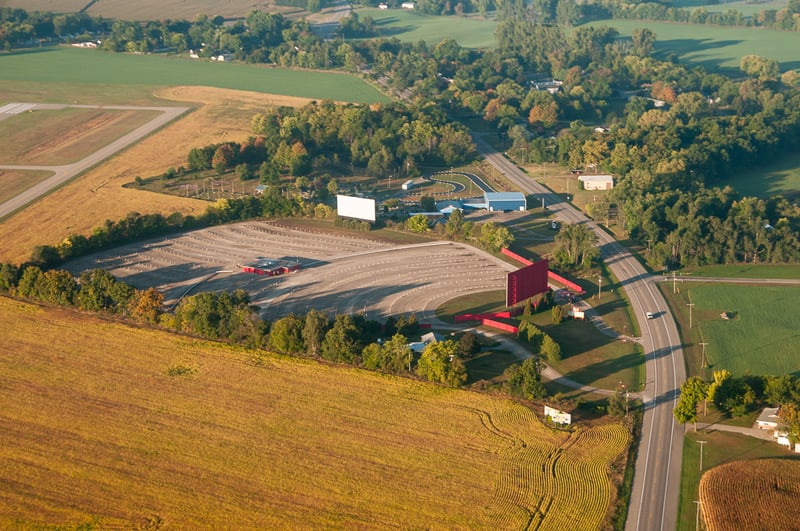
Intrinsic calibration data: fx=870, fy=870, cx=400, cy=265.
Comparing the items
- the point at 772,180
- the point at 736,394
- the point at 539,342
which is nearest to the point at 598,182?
the point at 772,180

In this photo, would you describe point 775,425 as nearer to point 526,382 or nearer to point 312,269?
point 526,382

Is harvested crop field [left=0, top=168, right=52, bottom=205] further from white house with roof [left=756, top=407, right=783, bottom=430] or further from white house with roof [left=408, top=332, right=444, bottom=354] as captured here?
white house with roof [left=756, top=407, right=783, bottom=430]

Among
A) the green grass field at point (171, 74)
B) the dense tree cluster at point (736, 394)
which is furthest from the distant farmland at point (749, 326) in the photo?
the green grass field at point (171, 74)

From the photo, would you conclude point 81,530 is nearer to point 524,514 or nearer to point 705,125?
point 524,514

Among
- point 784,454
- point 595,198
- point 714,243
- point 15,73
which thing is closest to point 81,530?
point 784,454

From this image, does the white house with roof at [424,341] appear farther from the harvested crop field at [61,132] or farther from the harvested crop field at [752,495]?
the harvested crop field at [61,132]

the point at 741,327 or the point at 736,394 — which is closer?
the point at 736,394
